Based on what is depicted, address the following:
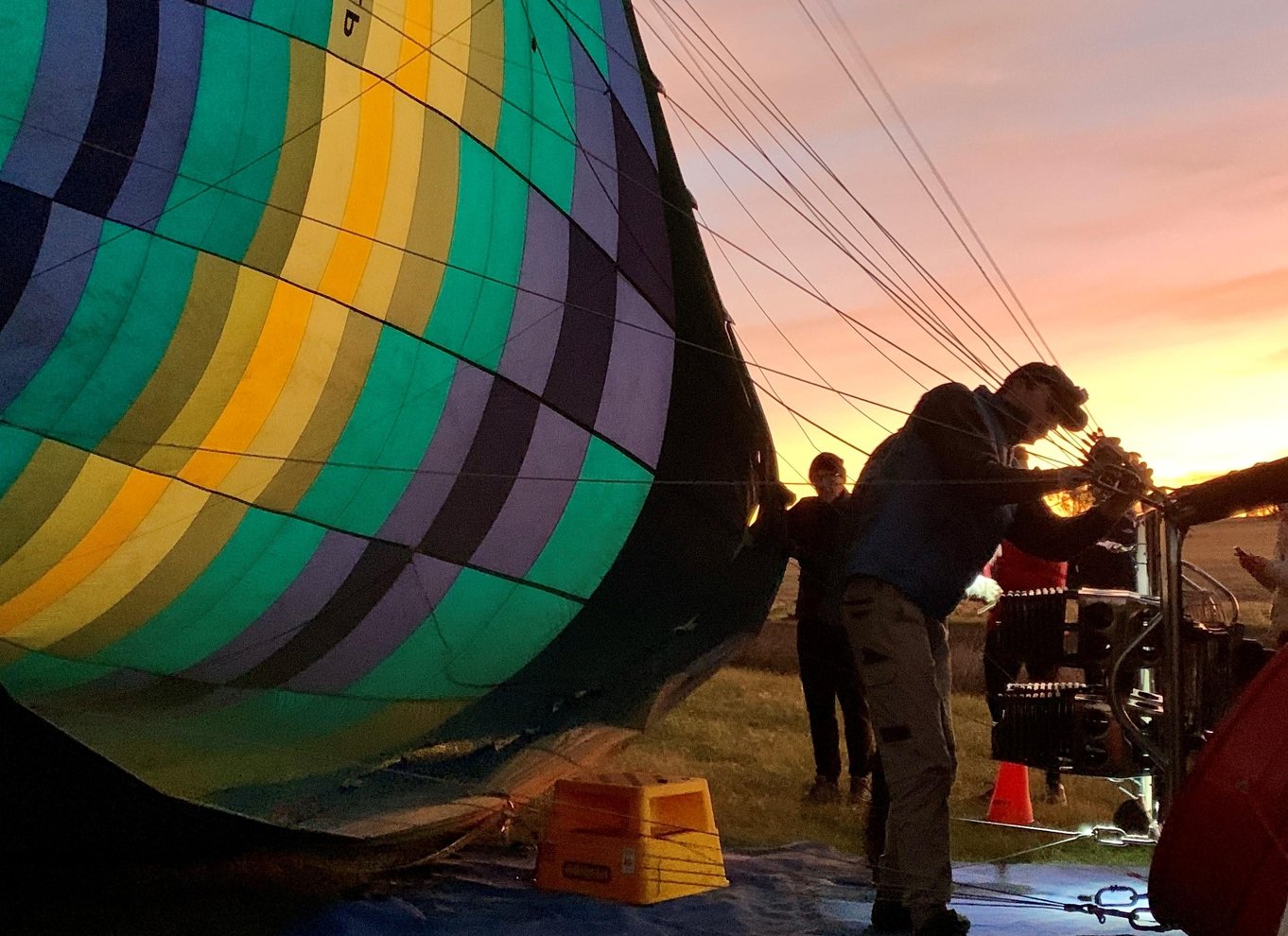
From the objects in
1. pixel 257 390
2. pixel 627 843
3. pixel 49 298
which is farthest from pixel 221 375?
pixel 627 843

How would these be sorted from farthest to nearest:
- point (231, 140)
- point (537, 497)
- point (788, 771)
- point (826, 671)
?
point (788, 771), point (826, 671), point (537, 497), point (231, 140)

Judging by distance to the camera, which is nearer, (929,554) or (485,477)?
(929,554)

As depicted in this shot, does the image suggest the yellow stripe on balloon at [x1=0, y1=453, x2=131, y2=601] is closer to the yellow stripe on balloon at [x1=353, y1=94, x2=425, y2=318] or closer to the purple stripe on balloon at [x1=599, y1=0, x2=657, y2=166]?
the yellow stripe on balloon at [x1=353, y1=94, x2=425, y2=318]

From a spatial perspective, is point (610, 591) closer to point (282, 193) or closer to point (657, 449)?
point (657, 449)

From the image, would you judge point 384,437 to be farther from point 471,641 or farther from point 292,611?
point 471,641

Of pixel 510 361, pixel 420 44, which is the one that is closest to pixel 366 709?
pixel 510 361

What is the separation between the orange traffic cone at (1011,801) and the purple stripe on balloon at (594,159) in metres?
2.29

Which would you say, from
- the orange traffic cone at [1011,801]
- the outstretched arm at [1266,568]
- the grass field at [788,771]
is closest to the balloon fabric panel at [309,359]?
the grass field at [788,771]

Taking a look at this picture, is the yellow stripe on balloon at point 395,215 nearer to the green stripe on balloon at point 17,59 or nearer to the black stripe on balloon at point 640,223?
the black stripe on balloon at point 640,223

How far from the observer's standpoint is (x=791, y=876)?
395 centimetres

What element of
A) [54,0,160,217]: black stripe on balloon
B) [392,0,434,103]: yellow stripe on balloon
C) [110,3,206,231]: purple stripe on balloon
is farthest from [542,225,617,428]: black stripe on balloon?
[54,0,160,217]: black stripe on balloon

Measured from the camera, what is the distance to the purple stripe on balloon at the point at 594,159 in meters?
4.28

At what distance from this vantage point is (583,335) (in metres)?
4.34

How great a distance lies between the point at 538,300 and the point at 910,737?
1.76 meters
